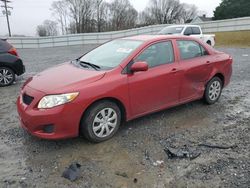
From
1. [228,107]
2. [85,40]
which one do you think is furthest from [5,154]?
[85,40]

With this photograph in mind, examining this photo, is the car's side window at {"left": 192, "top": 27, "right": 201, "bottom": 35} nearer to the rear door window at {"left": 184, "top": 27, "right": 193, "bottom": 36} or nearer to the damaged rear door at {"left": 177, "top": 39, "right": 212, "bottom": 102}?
the rear door window at {"left": 184, "top": 27, "right": 193, "bottom": 36}

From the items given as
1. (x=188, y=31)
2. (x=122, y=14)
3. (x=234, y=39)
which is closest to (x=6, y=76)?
(x=188, y=31)

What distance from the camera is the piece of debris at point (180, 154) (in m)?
3.84

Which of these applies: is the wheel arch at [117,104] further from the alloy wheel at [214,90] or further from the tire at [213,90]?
the alloy wheel at [214,90]

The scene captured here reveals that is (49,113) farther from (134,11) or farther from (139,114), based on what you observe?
(134,11)

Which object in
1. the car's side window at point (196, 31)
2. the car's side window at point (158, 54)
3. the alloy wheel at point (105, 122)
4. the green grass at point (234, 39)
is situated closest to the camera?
the alloy wheel at point (105, 122)

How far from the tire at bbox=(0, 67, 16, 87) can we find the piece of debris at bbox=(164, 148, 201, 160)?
19.7 ft

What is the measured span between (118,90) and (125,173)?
1.32 metres

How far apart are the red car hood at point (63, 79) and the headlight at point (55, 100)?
88 millimetres

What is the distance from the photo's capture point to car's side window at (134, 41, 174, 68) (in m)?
4.75

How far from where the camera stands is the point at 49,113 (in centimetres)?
379

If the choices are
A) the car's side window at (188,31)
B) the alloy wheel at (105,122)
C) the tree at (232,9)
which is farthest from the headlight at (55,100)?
the tree at (232,9)

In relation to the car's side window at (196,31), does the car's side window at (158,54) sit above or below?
above

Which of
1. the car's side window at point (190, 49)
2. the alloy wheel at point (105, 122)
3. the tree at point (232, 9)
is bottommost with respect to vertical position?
the alloy wheel at point (105, 122)
